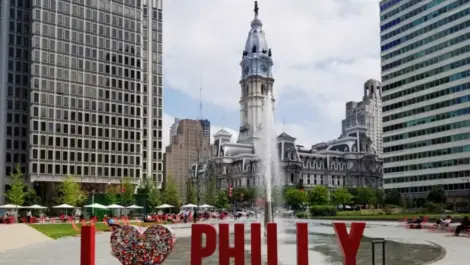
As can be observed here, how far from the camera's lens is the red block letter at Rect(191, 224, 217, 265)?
52.9ft

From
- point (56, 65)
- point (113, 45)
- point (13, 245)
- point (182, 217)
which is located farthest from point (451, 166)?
point (13, 245)

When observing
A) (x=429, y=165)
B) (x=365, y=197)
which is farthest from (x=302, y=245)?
(x=365, y=197)

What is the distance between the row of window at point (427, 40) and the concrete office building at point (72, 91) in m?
61.6

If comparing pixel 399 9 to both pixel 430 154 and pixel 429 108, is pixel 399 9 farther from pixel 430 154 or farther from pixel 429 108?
pixel 430 154

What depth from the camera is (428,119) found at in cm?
12925

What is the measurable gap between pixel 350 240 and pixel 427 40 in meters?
122

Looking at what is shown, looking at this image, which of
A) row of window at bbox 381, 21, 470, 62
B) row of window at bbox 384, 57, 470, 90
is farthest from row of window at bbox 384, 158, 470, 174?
row of window at bbox 381, 21, 470, 62

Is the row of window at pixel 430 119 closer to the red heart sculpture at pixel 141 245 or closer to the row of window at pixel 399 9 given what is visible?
the row of window at pixel 399 9

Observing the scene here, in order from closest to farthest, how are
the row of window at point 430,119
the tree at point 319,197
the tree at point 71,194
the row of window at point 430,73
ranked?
the tree at point 71,194 → the row of window at point 430,73 → the row of window at point 430,119 → the tree at point 319,197

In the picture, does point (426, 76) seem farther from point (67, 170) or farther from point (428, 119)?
point (67, 170)

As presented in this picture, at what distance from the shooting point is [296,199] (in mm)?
145375

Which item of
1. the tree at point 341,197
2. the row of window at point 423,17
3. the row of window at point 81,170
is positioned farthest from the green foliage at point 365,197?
the row of window at point 81,170

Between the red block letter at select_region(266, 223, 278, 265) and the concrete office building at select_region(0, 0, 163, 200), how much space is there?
340ft

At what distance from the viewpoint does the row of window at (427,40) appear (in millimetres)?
120000
